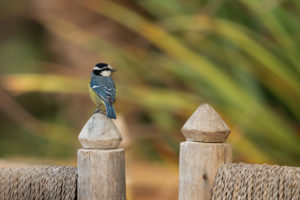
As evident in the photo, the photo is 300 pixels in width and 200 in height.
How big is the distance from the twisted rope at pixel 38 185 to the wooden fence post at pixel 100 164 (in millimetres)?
45

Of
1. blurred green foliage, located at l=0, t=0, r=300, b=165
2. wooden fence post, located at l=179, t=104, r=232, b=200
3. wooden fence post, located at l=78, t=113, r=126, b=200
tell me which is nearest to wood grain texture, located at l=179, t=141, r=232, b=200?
wooden fence post, located at l=179, t=104, r=232, b=200

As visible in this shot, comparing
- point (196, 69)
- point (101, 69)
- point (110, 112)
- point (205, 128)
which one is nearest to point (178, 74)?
point (196, 69)

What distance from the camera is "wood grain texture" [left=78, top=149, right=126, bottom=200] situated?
148 centimetres

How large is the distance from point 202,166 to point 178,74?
1.62 meters

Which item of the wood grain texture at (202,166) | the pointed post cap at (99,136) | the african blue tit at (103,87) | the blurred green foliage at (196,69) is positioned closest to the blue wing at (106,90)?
the african blue tit at (103,87)

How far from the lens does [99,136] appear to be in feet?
4.85

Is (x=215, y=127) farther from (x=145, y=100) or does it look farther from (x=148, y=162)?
(x=148, y=162)

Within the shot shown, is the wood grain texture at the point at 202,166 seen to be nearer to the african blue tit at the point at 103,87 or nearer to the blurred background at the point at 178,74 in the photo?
the african blue tit at the point at 103,87

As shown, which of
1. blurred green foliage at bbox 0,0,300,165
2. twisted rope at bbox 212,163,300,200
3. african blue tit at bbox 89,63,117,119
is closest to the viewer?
twisted rope at bbox 212,163,300,200

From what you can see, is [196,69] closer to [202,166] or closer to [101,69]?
[101,69]

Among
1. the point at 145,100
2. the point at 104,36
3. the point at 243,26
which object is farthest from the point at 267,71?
the point at 104,36

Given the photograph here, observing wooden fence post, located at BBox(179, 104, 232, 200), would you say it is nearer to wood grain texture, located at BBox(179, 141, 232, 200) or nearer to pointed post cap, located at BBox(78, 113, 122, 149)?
wood grain texture, located at BBox(179, 141, 232, 200)

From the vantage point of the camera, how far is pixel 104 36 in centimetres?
381

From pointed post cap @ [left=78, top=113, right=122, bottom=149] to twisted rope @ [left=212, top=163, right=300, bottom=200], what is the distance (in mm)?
248
